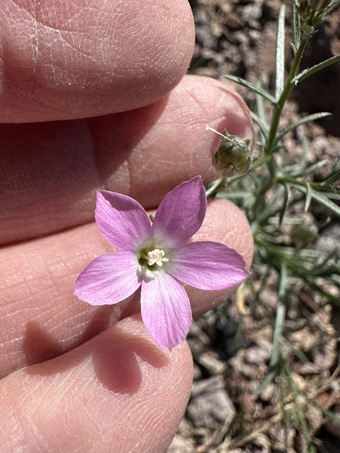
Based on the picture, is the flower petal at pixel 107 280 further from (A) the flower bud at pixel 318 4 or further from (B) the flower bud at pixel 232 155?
(A) the flower bud at pixel 318 4

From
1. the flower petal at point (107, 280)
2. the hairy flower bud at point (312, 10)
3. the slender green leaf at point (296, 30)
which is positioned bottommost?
the flower petal at point (107, 280)

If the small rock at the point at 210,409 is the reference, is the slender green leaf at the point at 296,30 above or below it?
above

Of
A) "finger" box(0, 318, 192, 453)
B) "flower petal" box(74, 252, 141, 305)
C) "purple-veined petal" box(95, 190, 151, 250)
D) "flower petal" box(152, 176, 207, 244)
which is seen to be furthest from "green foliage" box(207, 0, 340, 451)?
"finger" box(0, 318, 192, 453)

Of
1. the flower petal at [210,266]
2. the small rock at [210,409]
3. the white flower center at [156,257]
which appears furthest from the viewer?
the small rock at [210,409]

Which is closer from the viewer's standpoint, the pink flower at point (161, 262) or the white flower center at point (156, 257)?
the pink flower at point (161, 262)

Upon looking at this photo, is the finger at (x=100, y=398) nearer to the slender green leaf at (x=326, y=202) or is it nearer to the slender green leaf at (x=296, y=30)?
the slender green leaf at (x=326, y=202)

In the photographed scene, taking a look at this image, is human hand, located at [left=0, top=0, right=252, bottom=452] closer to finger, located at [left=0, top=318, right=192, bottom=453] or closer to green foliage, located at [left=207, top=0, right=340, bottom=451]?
finger, located at [left=0, top=318, right=192, bottom=453]

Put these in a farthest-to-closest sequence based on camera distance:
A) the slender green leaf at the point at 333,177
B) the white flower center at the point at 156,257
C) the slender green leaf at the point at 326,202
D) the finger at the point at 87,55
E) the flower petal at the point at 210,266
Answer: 1. the slender green leaf at the point at 333,177
2. the slender green leaf at the point at 326,202
3. the white flower center at the point at 156,257
4. the flower petal at the point at 210,266
5. the finger at the point at 87,55

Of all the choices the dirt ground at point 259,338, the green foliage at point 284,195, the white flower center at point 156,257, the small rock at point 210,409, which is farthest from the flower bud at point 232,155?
the small rock at point 210,409
